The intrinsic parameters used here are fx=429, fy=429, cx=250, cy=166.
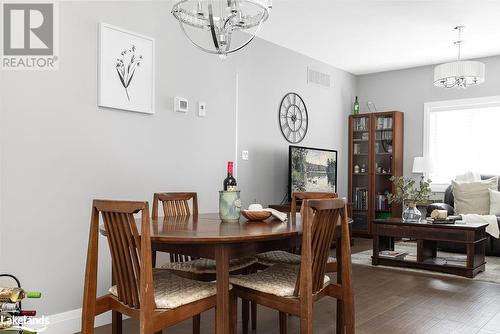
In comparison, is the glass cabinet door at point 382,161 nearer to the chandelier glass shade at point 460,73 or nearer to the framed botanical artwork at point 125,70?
the chandelier glass shade at point 460,73

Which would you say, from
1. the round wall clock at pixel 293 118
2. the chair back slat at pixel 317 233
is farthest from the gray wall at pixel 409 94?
the chair back slat at pixel 317 233

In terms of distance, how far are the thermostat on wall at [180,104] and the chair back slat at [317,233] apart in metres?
2.14

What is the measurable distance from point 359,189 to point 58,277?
16.5ft

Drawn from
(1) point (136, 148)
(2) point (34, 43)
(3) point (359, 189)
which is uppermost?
(2) point (34, 43)

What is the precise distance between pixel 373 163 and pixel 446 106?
1.37m

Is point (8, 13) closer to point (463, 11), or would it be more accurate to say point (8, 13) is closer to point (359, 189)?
point (463, 11)

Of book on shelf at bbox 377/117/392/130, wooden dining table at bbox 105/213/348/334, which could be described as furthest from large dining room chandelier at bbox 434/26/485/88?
wooden dining table at bbox 105/213/348/334

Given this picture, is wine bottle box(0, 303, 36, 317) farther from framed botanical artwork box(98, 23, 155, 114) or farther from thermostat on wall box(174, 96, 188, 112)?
thermostat on wall box(174, 96, 188, 112)

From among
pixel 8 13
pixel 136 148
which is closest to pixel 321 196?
pixel 136 148

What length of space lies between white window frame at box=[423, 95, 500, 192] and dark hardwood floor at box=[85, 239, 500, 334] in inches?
100

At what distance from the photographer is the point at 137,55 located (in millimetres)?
3482

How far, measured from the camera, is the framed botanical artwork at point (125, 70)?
323 cm

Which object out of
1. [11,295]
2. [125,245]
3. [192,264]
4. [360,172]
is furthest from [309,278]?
[360,172]

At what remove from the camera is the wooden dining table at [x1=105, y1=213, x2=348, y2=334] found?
1821 millimetres
